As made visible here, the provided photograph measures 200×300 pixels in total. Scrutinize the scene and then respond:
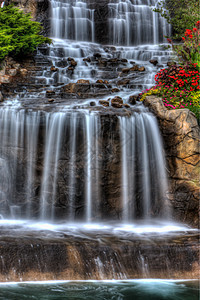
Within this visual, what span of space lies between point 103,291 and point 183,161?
4232 mm

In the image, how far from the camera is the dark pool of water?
4.82 metres

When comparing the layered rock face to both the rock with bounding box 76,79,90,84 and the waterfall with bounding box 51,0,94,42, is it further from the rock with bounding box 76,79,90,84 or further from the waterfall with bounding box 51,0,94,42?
the waterfall with bounding box 51,0,94,42

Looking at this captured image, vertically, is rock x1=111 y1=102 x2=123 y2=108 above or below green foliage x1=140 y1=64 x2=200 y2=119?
below

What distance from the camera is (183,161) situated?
27.1 feet

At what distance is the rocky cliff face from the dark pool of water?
274cm

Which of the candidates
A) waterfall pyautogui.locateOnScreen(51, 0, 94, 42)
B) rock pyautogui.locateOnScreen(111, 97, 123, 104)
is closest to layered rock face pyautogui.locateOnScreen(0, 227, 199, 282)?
rock pyautogui.locateOnScreen(111, 97, 123, 104)

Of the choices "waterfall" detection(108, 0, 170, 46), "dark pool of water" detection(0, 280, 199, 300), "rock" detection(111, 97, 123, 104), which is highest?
"waterfall" detection(108, 0, 170, 46)

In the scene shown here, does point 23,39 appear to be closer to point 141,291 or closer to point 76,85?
point 76,85

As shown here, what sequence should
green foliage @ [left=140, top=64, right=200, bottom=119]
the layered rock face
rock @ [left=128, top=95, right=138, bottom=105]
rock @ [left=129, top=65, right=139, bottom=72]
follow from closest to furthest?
the layered rock face < green foliage @ [left=140, top=64, right=200, bottom=119] < rock @ [left=128, top=95, right=138, bottom=105] < rock @ [left=129, top=65, right=139, bottom=72]

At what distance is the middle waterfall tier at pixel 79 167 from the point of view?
27.3 feet

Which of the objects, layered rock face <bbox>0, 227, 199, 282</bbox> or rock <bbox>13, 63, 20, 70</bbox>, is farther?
rock <bbox>13, 63, 20, 70</bbox>

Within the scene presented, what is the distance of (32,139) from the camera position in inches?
337

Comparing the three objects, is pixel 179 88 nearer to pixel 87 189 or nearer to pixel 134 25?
pixel 87 189

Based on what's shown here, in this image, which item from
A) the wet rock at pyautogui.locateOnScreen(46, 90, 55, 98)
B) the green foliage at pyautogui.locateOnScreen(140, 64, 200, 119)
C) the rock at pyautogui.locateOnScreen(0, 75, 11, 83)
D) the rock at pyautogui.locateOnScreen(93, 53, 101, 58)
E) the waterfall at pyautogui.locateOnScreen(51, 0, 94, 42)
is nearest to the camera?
the green foliage at pyautogui.locateOnScreen(140, 64, 200, 119)
